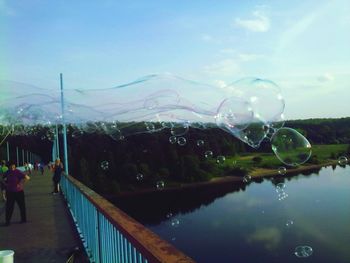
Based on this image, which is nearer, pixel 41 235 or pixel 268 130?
pixel 41 235

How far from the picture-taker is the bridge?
8.89 ft

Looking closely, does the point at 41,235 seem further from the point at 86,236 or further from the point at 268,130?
the point at 268,130

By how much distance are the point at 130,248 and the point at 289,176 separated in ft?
276

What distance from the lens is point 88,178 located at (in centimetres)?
6612

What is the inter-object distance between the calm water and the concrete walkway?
24.7m

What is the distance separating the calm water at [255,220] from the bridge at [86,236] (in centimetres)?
2558

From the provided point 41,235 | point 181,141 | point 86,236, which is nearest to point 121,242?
point 86,236

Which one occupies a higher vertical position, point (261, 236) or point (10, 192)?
point (10, 192)

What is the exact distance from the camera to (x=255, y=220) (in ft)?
181

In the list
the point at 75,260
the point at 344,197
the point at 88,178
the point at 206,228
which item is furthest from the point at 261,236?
the point at 75,260

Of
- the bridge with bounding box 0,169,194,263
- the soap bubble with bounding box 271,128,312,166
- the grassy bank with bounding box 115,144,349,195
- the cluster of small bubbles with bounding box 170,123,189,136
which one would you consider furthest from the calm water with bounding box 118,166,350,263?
the bridge with bounding box 0,169,194,263

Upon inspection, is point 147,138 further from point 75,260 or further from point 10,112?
point 75,260

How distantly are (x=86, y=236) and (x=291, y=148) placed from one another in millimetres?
5645

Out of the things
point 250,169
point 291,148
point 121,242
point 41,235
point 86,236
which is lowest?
point 250,169
